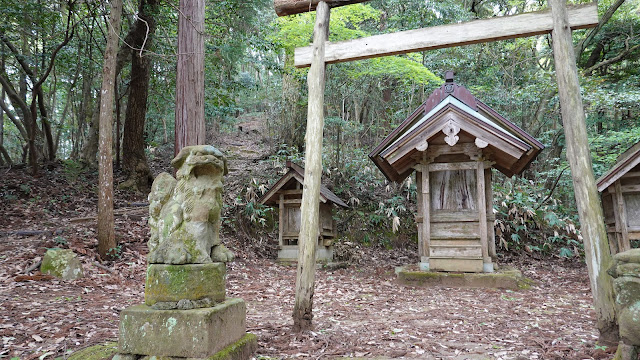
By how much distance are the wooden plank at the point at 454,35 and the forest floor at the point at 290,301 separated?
11.9 ft

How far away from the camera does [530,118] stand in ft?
50.3

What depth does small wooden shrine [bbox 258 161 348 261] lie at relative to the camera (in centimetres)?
1024

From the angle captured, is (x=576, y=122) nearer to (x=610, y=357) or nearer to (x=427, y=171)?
(x=610, y=357)

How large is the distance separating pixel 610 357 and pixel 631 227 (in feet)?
20.1

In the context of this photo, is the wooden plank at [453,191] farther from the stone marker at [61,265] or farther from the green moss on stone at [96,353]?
the stone marker at [61,265]

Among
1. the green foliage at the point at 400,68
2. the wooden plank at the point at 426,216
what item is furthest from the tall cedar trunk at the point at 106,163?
the green foliage at the point at 400,68

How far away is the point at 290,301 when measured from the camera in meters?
6.40

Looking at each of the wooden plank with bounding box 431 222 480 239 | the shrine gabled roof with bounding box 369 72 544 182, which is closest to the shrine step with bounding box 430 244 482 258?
the wooden plank with bounding box 431 222 480 239

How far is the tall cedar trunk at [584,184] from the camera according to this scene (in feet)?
12.4

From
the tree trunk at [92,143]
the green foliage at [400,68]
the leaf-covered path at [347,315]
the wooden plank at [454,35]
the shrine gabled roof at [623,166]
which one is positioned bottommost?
the leaf-covered path at [347,315]

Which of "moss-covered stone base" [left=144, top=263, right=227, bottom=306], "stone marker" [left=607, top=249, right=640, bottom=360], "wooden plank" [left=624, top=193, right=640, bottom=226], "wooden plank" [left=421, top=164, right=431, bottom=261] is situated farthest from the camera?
"wooden plank" [left=421, top=164, right=431, bottom=261]

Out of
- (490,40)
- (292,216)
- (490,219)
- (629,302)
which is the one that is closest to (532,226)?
(490,219)

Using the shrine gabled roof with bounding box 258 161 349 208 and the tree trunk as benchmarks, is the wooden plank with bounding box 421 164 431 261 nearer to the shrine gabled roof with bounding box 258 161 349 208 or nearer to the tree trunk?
the shrine gabled roof with bounding box 258 161 349 208

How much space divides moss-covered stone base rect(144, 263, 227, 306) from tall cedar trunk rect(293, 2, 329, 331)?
56.3 inches
